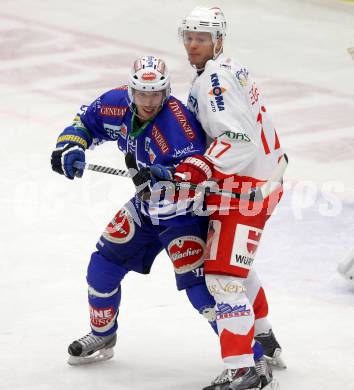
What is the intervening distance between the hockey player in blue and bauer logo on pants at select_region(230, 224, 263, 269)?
0.62 ft

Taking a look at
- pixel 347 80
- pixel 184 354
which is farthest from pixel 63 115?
pixel 184 354

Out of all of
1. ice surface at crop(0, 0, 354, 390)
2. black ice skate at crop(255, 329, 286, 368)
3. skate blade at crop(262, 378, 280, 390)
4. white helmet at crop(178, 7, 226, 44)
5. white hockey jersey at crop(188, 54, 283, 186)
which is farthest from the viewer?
ice surface at crop(0, 0, 354, 390)

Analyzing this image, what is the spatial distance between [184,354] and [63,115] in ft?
14.5

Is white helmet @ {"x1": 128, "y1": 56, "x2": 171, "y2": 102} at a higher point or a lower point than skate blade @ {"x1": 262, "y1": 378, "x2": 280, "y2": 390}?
higher

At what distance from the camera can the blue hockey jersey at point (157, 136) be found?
212 inches

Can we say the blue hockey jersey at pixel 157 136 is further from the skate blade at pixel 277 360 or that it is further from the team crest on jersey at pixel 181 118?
the skate blade at pixel 277 360

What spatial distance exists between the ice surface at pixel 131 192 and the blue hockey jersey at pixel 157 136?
815 millimetres

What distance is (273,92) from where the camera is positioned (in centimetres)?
1079

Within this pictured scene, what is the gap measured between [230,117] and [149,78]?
1.31ft

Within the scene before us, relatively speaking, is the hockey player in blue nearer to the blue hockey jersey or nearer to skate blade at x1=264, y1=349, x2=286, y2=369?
the blue hockey jersey

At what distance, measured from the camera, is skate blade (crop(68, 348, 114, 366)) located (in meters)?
5.92

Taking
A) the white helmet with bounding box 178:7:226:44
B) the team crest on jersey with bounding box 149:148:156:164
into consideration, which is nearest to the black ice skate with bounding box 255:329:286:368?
the team crest on jersey with bounding box 149:148:156:164

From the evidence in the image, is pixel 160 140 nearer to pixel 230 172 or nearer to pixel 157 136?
pixel 157 136

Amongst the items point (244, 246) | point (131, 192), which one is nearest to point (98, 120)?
point (244, 246)
